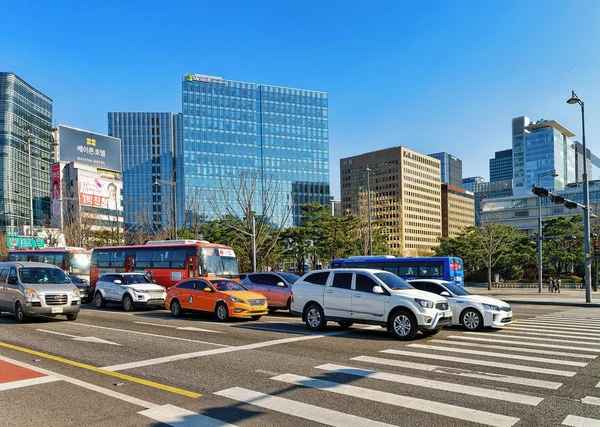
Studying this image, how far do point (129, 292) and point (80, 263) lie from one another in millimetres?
15011

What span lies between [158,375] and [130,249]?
71.9ft

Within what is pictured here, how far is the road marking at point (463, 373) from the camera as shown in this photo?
24.7ft

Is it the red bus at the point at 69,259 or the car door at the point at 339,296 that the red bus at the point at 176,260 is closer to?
the red bus at the point at 69,259

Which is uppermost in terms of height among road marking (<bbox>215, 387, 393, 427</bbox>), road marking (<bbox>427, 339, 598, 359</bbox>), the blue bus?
the blue bus

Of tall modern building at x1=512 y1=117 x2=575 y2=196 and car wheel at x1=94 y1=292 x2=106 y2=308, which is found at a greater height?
tall modern building at x1=512 y1=117 x2=575 y2=196

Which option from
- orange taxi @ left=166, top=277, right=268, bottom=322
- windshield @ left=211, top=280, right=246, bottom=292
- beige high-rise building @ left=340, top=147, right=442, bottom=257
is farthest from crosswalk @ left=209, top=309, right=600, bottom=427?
beige high-rise building @ left=340, top=147, right=442, bottom=257

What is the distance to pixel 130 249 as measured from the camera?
2878 centimetres

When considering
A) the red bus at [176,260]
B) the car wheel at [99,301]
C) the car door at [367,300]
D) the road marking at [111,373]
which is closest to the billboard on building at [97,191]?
the red bus at [176,260]

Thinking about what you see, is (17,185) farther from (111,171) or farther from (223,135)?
(223,135)

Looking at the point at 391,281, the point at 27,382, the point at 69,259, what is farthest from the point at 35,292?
the point at 69,259

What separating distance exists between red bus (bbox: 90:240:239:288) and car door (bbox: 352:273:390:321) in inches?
522

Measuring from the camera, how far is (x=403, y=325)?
12.2 meters

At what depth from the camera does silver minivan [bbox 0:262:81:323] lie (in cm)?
1532

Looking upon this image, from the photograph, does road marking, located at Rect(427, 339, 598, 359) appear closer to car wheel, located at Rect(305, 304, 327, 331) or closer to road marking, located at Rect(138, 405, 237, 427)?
car wheel, located at Rect(305, 304, 327, 331)
